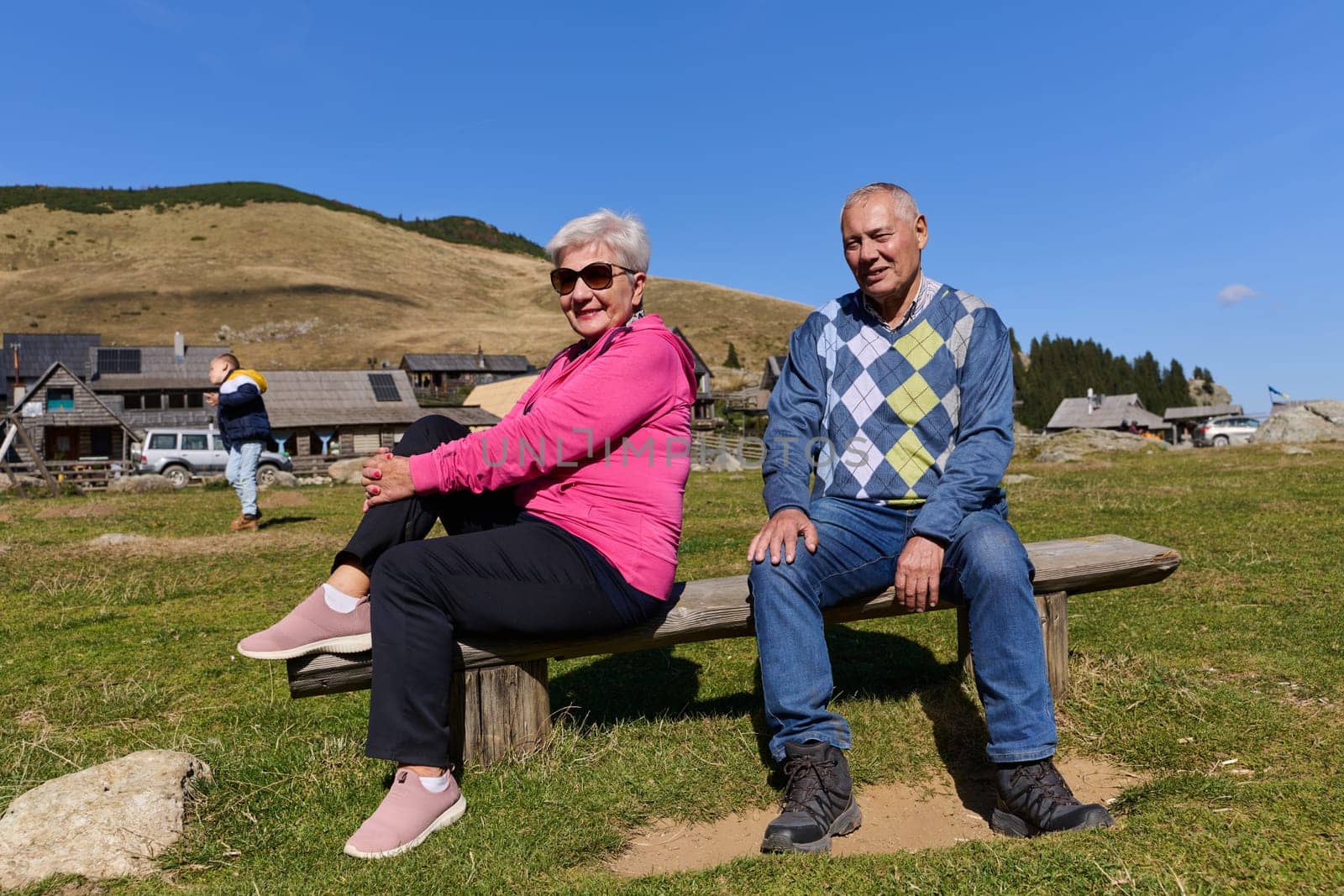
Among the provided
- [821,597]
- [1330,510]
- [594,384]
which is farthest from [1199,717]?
[1330,510]

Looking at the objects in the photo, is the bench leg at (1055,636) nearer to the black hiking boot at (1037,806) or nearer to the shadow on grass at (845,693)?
the shadow on grass at (845,693)

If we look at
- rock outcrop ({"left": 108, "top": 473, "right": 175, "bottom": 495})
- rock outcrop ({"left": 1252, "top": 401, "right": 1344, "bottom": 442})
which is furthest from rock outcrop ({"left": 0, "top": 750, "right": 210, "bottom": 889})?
rock outcrop ({"left": 1252, "top": 401, "right": 1344, "bottom": 442})

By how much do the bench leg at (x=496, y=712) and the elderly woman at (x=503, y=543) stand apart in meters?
0.32

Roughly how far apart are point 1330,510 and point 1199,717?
8.51 metres

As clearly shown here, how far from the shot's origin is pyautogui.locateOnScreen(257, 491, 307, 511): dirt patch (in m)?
16.2

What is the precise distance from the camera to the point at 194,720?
4.39m

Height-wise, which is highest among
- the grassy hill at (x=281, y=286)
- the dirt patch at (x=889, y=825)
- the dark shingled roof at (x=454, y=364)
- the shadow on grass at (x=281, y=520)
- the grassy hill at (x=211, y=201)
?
the grassy hill at (x=211, y=201)

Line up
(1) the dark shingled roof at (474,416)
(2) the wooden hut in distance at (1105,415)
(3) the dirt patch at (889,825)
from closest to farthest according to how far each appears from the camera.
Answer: (3) the dirt patch at (889,825), (1) the dark shingled roof at (474,416), (2) the wooden hut in distance at (1105,415)

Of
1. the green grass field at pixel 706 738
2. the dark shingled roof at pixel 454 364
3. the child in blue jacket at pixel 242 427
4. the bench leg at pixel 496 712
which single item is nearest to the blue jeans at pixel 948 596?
the green grass field at pixel 706 738

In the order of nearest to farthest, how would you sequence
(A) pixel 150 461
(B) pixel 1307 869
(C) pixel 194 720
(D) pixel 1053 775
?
(B) pixel 1307 869 < (D) pixel 1053 775 < (C) pixel 194 720 < (A) pixel 150 461

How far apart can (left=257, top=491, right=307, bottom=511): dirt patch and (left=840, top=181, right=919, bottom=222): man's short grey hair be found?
14301 millimetres

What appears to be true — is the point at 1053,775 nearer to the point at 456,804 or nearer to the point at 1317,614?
the point at 456,804

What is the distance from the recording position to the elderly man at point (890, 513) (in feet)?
9.95

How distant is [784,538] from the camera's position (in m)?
3.28
